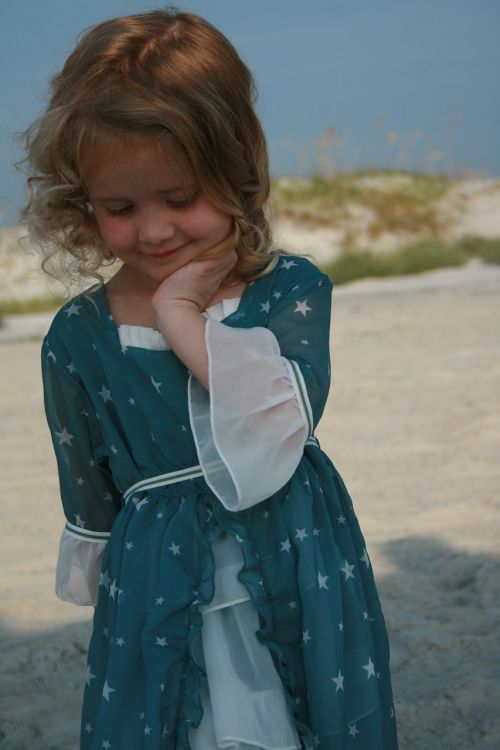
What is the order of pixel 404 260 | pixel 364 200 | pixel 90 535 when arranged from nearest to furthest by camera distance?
pixel 90 535, pixel 404 260, pixel 364 200

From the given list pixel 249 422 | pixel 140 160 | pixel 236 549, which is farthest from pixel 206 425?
pixel 140 160

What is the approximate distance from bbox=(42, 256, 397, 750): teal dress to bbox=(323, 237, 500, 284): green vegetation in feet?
32.3

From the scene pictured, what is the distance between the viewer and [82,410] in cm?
198

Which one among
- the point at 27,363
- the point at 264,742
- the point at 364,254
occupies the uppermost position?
the point at 264,742

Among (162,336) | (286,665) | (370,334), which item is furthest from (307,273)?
(370,334)

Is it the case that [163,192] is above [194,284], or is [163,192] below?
above

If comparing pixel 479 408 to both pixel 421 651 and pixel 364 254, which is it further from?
pixel 364 254

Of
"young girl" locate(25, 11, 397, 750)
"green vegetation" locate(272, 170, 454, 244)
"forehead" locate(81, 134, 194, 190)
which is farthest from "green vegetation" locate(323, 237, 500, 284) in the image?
"forehead" locate(81, 134, 194, 190)

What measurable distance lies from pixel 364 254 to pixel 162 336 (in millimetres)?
11257

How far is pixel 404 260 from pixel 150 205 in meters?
10.8

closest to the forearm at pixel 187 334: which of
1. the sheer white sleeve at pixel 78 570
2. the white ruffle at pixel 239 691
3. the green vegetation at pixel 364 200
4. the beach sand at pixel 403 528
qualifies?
the white ruffle at pixel 239 691

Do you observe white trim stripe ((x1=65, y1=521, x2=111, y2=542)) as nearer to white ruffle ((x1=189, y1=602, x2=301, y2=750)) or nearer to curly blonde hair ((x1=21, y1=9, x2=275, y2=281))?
white ruffle ((x1=189, y1=602, x2=301, y2=750))

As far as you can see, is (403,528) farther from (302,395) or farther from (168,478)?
(302,395)

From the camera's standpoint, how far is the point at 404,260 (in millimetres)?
12375
